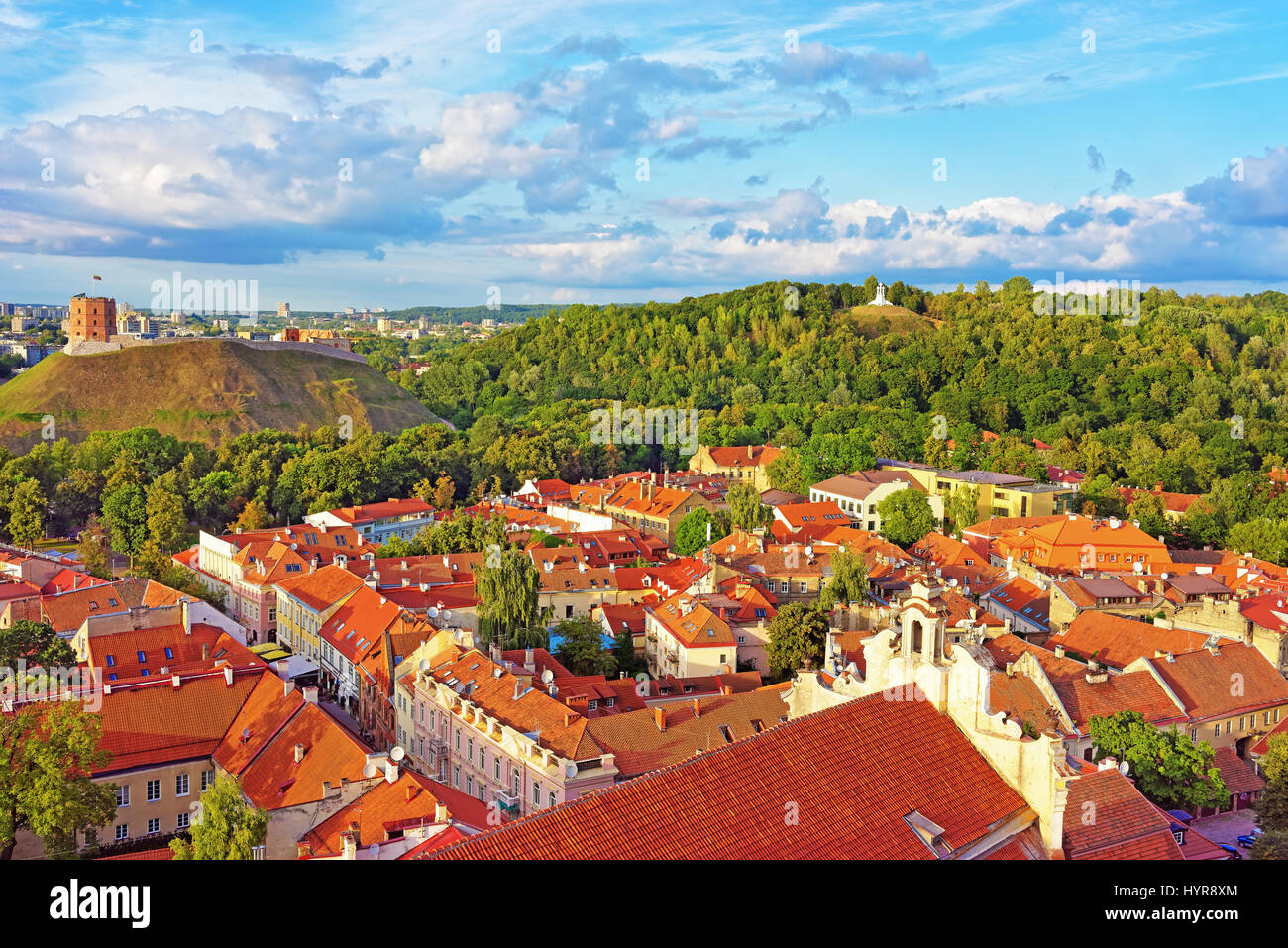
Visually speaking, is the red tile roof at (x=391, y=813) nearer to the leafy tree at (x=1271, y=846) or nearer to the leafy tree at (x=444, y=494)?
the leafy tree at (x=1271, y=846)

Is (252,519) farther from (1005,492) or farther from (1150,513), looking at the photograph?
(1150,513)

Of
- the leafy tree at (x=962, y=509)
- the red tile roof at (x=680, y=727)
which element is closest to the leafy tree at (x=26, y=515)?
the red tile roof at (x=680, y=727)

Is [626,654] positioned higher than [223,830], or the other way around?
[223,830]

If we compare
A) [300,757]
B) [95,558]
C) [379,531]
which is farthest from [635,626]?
[379,531]

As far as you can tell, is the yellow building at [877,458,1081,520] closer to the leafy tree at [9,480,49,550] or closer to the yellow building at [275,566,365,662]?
the yellow building at [275,566,365,662]

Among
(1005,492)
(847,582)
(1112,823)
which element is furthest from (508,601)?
(1005,492)

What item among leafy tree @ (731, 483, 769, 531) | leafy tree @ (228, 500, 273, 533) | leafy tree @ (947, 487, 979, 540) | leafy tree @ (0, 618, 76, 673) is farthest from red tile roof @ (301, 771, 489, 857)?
leafy tree @ (228, 500, 273, 533)
